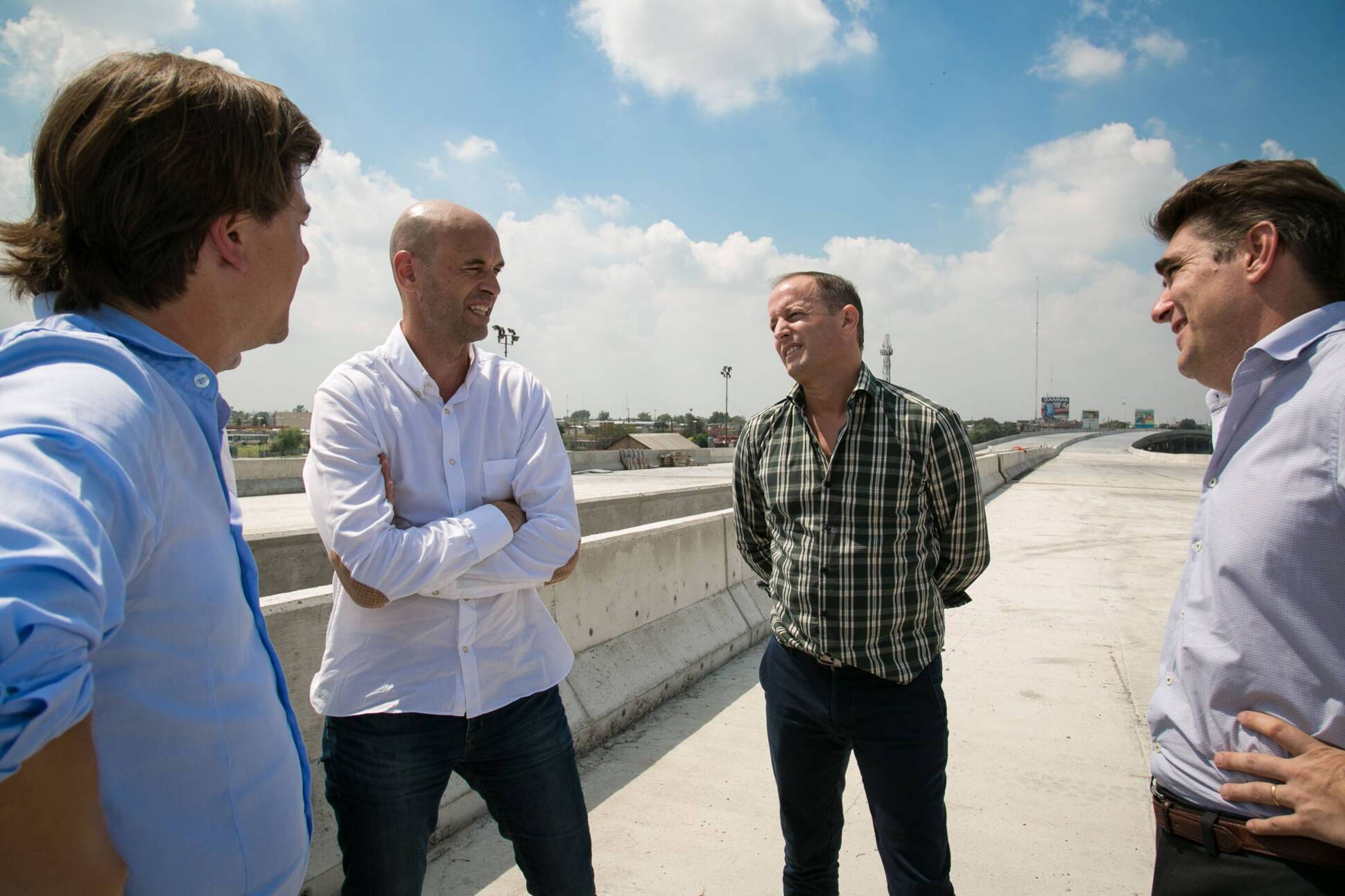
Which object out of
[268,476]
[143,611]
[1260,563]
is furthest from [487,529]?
[268,476]

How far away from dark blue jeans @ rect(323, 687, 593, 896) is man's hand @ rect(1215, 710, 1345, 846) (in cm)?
181

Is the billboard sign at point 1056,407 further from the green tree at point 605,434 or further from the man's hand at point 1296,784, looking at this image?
the man's hand at point 1296,784

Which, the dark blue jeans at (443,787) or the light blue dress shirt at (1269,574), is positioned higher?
the light blue dress shirt at (1269,574)

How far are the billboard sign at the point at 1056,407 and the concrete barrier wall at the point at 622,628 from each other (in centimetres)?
20118

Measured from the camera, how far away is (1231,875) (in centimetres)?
173

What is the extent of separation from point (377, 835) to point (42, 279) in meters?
1.72

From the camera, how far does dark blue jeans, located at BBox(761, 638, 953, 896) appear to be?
267 centimetres

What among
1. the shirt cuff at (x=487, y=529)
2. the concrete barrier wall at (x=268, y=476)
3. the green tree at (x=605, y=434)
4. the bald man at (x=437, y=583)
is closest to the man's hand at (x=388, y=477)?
the bald man at (x=437, y=583)

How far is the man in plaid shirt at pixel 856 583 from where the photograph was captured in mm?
2719

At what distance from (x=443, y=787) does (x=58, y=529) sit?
1.76 m

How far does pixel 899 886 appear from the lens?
2.67 meters

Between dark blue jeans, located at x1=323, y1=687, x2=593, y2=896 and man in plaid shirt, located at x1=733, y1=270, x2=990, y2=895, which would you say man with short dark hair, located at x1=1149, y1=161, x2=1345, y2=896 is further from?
dark blue jeans, located at x1=323, y1=687, x2=593, y2=896

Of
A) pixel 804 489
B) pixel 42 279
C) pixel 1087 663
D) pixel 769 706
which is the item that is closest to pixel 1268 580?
pixel 804 489

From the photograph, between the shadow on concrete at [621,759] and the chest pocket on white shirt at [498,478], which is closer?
the chest pocket on white shirt at [498,478]
